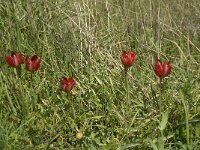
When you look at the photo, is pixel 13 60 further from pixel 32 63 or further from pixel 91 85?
pixel 91 85

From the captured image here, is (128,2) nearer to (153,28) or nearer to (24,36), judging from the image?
(153,28)

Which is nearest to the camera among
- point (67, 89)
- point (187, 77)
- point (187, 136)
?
point (187, 136)

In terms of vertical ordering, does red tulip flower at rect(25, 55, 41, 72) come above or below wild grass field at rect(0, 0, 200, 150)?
above

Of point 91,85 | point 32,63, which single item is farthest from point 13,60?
point 91,85

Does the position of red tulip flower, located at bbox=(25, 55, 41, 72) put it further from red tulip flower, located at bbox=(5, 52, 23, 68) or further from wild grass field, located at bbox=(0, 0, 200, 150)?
wild grass field, located at bbox=(0, 0, 200, 150)

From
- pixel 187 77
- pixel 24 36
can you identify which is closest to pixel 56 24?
pixel 24 36

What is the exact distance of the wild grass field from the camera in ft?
6.63

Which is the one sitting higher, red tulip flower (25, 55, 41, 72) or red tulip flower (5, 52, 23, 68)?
red tulip flower (5, 52, 23, 68)

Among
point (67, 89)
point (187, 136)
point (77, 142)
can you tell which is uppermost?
point (67, 89)

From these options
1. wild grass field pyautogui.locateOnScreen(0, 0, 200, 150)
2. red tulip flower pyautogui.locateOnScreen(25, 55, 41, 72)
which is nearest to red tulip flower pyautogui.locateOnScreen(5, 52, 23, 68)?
red tulip flower pyautogui.locateOnScreen(25, 55, 41, 72)

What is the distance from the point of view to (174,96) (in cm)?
230

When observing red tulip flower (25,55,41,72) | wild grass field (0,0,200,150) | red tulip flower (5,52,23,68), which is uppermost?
red tulip flower (5,52,23,68)

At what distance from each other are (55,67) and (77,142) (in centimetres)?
65

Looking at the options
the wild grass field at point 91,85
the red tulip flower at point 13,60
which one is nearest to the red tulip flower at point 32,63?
the red tulip flower at point 13,60
